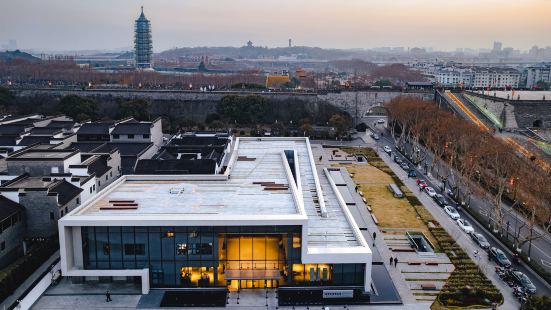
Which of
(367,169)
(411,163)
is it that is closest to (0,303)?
(367,169)

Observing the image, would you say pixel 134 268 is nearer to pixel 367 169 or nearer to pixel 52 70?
pixel 367 169

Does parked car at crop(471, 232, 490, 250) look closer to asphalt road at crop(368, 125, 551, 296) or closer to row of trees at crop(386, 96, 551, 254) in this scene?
asphalt road at crop(368, 125, 551, 296)

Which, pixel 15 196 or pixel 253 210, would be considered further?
pixel 15 196

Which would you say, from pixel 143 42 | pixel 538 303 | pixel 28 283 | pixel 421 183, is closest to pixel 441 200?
pixel 421 183

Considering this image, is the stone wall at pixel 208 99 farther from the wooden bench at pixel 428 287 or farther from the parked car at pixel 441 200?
the wooden bench at pixel 428 287

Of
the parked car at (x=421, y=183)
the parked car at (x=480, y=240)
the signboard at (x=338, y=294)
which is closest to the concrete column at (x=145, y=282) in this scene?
the signboard at (x=338, y=294)

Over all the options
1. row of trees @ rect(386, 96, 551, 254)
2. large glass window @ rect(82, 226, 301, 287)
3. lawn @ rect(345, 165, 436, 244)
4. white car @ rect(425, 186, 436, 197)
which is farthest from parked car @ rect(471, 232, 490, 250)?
large glass window @ rect(82, 226, 301, 287)
